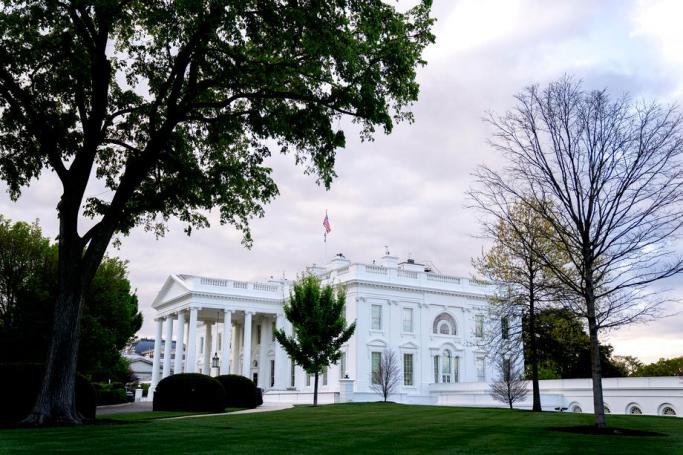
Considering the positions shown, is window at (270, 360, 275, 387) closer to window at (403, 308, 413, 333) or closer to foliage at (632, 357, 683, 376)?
window at (403, 308, 413, 333)

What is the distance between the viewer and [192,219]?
2173cm

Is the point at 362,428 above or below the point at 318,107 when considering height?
below

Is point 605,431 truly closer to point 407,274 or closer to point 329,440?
point 329,440

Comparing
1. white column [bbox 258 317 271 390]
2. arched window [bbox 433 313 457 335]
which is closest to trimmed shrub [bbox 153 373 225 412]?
arched window [bbox 433 313 457 335]

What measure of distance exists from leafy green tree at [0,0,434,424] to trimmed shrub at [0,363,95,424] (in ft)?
9.27

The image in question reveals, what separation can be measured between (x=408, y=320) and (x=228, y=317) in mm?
15689

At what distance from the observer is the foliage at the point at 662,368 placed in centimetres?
7231

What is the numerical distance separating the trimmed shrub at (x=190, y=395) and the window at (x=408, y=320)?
934 inches

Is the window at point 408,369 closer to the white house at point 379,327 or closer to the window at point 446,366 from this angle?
the white house at point 379,327

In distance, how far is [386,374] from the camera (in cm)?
4447

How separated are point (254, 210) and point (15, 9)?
899 cm

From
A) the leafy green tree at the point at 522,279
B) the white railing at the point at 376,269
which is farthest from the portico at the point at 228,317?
the leafy green tree at the point at 522,279

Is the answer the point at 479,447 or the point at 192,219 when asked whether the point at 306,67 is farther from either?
the point at 479,447

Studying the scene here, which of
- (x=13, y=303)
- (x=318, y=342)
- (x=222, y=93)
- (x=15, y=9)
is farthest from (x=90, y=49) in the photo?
(x=13, y=303)
